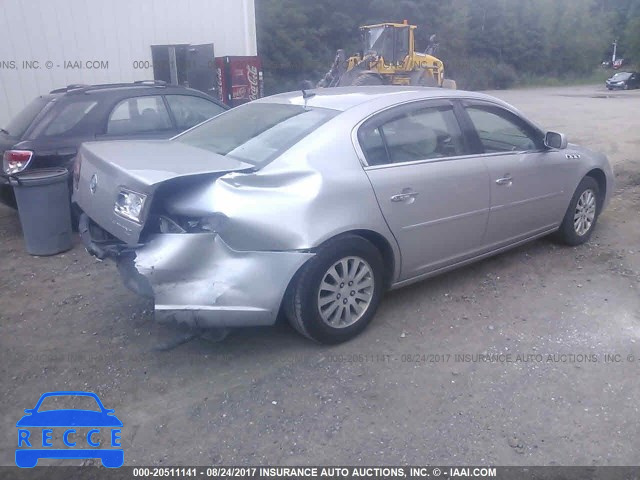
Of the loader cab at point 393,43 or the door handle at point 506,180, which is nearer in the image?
the door handle at point 506,180

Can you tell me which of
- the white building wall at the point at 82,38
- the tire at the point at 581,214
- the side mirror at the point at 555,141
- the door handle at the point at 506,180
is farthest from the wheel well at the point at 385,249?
the white building wall at the point at 82,38

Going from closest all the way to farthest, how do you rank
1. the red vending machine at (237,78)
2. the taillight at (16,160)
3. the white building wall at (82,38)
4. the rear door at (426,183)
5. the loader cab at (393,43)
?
the rear door at (426,183), the taillight at (16,160), the white building wall at (82,38), the red vending machine at (237,78), the loader cab at (393,43)

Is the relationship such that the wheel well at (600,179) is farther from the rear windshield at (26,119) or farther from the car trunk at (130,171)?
the rear windshield at (26,119)

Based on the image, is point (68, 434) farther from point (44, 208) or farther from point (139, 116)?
point (139, 116)

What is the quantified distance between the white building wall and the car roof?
5.71 meters

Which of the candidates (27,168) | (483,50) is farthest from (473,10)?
(27,168)

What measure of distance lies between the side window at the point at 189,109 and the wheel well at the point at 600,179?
4.10m

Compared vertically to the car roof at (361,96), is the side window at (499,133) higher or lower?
lower

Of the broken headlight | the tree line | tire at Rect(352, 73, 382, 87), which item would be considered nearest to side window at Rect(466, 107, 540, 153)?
the broken headlight

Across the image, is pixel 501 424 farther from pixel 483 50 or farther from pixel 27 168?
pixel 483 50

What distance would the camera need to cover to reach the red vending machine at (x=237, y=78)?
35.1 ft

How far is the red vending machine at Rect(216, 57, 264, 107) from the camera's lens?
1069 centimetres

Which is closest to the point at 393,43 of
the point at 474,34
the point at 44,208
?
the point at 44,208

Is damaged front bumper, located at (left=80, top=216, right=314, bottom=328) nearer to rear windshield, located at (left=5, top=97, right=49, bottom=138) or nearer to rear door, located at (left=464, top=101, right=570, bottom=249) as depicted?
rear door, located at (left=464, top=101, right=570, bottom=249)
